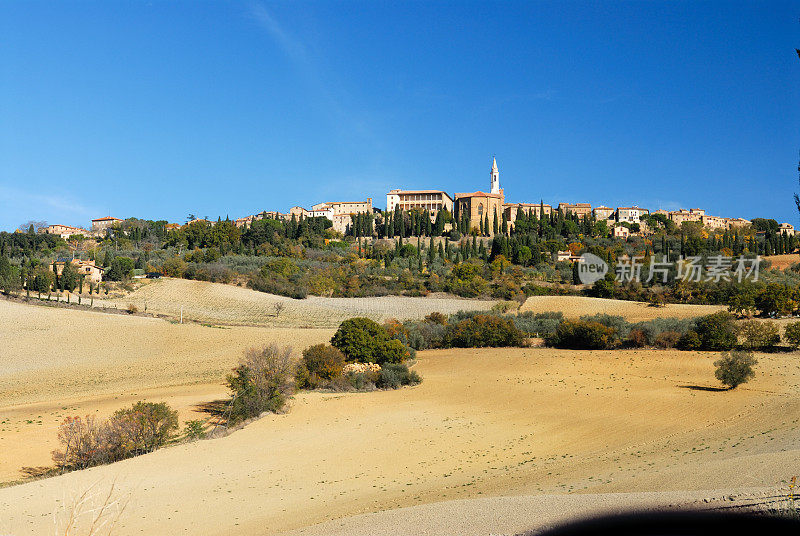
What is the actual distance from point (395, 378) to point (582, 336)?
17.1 metres

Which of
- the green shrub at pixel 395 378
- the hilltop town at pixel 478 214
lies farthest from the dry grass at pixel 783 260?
the green shrub at pixel 395 378

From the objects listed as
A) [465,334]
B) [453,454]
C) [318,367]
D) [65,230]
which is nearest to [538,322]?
[465,334]

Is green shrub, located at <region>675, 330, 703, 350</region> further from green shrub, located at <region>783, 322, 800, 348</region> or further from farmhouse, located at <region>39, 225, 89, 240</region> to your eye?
farmhouse, located at <region>39, 225, 89, 240</region>

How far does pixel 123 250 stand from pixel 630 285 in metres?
71.3

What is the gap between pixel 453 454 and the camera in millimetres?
18906

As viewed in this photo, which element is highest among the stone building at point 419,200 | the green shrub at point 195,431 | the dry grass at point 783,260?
the stone building at point 419,200

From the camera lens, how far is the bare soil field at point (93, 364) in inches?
1017

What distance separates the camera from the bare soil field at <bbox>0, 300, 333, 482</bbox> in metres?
25.8

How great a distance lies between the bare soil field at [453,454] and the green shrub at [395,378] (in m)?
0.91

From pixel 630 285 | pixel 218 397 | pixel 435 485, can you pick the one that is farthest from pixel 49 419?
pixel 630 285

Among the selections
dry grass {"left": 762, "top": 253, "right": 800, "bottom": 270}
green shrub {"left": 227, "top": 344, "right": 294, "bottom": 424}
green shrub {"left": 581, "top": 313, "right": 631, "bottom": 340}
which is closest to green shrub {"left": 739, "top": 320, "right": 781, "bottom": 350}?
green shrub {"left": 581, "top": 313, "right": 631, "bottom": 340}

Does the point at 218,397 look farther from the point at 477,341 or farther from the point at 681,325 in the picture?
the point at 681,325

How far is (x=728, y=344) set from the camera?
3928cm

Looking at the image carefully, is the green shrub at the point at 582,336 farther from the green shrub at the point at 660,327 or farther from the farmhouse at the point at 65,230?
the farmhouse at the point at 65,230
